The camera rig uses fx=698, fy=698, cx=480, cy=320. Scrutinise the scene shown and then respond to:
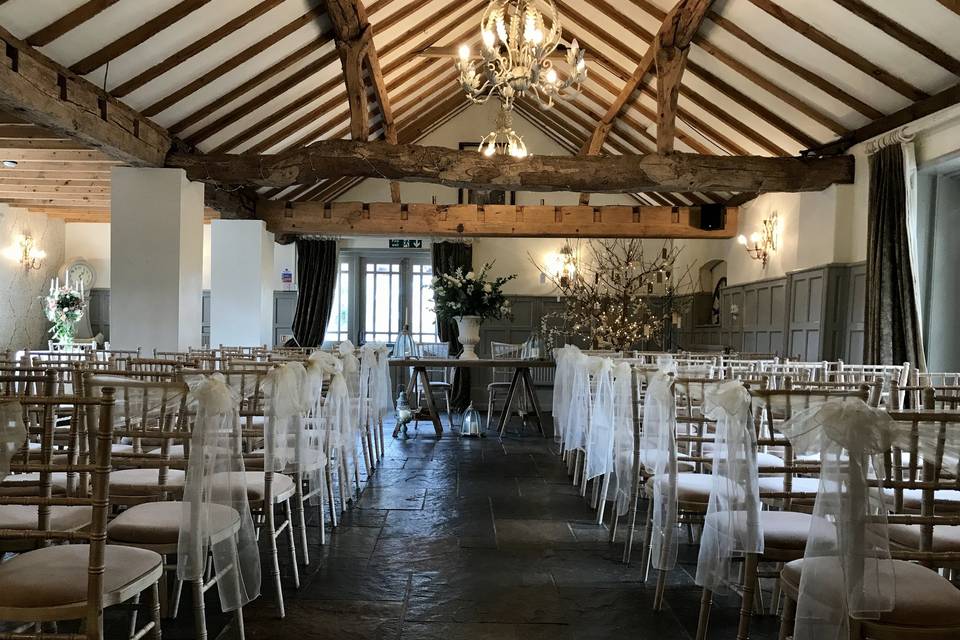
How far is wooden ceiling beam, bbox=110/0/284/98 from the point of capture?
5.82m

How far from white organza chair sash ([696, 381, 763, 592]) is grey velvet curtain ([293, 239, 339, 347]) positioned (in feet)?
32.8

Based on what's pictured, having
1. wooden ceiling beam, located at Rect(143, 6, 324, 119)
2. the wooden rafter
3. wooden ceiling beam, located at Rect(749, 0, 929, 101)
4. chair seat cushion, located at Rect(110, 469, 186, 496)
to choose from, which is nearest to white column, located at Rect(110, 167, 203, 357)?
wooden ceiling beam, located at Rect(143, 6, 324, 119)

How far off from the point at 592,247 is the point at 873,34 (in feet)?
21.3

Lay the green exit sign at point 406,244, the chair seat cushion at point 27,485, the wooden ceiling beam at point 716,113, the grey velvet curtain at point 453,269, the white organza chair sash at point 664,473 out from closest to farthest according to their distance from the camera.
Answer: the chair seat cushion at point 27,485
the white organza chair sash at point 664,473
the wooden ceiling beam at point 716,113
the grey velvet curtain at point 453,269
the green exit sign at point 406,244

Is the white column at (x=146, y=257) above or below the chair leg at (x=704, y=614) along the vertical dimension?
above

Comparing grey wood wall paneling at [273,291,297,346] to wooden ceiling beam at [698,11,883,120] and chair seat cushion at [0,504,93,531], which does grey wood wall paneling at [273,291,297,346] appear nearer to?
wooden ceiling beam at [698,11,883,120]

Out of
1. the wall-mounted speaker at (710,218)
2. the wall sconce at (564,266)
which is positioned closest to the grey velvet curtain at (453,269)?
the wall sconce at (564,266)

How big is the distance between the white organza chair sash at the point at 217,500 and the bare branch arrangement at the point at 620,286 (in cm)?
903

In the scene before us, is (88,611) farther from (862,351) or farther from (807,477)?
(862,351)

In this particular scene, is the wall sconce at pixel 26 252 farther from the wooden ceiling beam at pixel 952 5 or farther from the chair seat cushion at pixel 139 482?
the wooden ceiling beam at pixel 952 5

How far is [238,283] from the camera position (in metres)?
9.50

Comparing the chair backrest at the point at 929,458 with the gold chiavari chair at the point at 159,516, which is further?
the gold chiavari chair at the point at 159,516

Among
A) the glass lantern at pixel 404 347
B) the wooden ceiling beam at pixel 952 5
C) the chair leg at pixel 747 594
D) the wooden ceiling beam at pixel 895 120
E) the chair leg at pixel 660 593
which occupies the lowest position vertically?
the chair leg at pixel 660 593

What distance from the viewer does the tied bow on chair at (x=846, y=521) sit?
1.59 meters
